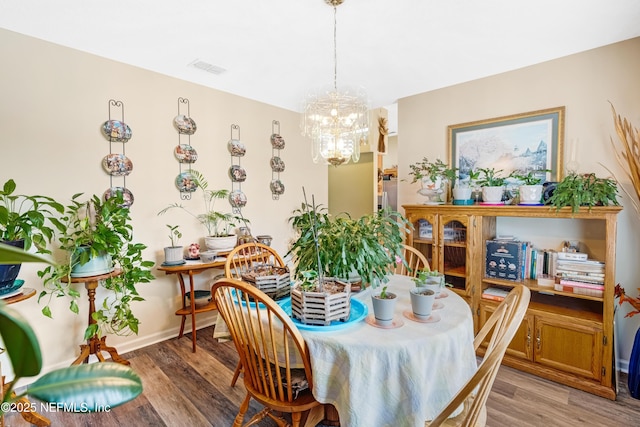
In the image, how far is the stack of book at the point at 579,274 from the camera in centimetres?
220

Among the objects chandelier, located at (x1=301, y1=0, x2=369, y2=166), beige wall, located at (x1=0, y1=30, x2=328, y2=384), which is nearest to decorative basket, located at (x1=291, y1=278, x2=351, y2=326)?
chandelier, located at (x1=301, y1=0, x2=369, y2=166)

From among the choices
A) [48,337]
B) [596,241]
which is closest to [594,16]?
[596,241]

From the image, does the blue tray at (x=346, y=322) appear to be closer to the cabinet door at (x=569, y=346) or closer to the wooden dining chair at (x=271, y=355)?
the wooden dining chair at (x=271, y=355)

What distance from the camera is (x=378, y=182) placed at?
16.3 feet

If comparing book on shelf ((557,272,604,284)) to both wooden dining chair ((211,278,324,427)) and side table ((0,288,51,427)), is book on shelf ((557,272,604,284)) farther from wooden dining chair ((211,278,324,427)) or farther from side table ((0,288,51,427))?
side table ((0,288,51,427))

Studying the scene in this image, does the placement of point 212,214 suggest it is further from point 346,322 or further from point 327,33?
point 346,322

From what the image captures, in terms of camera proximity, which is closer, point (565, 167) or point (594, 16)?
point (594, 16)

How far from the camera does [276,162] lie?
3.87 m

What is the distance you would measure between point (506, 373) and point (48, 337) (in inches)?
136

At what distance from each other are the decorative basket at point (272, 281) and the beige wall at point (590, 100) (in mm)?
2272

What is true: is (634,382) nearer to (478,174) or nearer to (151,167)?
(478,174)

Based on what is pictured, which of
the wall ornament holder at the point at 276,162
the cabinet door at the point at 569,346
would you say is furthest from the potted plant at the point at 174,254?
the cabinet door at the point at 569,346

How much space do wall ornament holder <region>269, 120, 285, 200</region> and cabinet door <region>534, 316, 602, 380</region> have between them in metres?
2.85

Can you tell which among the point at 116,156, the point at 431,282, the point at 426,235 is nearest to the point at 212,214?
the point at 116,156
